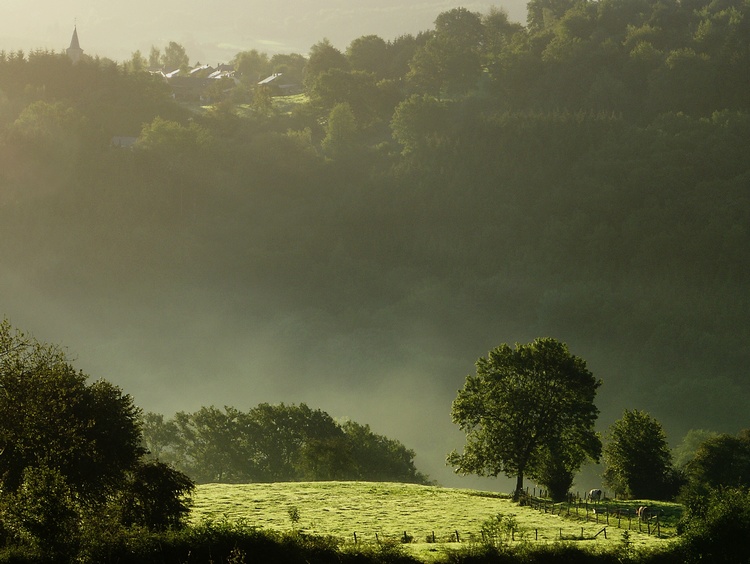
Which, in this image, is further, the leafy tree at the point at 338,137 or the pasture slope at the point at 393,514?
the leafy tree at the point at 338,137

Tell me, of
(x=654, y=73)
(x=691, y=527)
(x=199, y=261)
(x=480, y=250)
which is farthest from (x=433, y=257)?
(x=691, y=527)

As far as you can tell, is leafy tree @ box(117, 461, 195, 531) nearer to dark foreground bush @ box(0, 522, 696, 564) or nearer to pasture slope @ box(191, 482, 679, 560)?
A: dark foreground bush @ box(0, 522, 696, 564)

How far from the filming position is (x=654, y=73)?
636 ft

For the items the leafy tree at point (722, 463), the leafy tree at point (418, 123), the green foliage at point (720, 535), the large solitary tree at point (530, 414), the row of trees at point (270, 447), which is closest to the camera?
the green foliage at point (720, 535)

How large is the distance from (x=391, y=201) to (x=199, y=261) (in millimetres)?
41928

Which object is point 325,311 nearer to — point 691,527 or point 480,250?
point 480,250

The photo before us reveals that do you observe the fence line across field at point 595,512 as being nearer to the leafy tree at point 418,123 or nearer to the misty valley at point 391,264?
the misty valley at point 391,264

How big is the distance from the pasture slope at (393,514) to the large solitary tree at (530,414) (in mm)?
3268

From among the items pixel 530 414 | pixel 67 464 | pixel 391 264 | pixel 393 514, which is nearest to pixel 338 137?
pixel 391 264

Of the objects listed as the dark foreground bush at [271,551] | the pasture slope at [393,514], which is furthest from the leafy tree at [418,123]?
the dark foreground bush at [271,551]

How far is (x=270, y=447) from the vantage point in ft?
294

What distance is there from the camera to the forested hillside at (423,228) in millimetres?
156625

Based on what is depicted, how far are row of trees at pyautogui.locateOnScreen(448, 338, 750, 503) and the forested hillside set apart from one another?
7529 cm

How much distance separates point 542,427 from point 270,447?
34110 mm
